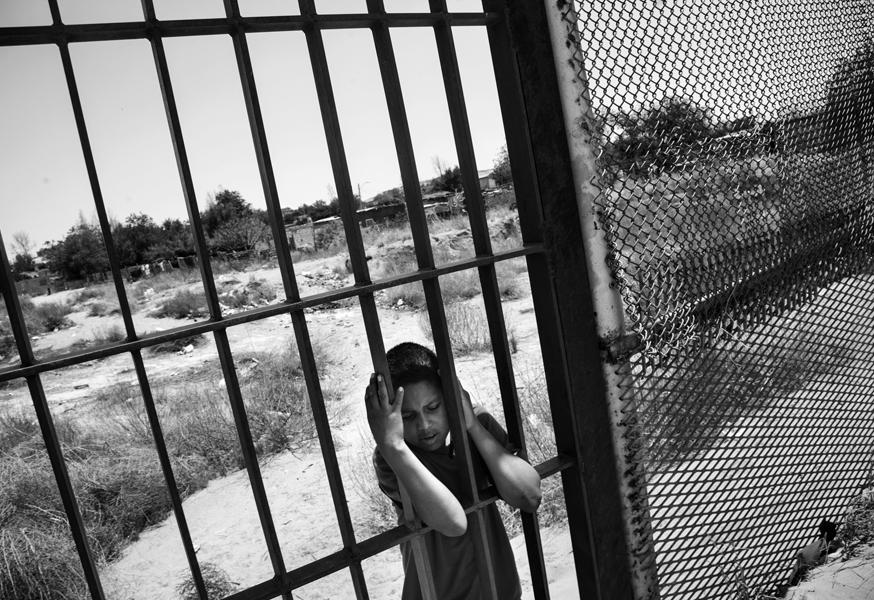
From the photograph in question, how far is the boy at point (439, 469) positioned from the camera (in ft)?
5.29

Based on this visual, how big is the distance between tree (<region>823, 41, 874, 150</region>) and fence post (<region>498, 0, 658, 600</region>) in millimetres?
1380

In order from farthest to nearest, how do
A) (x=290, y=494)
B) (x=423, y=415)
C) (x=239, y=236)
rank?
(x=239, y=236) < (x=290, y=494) < (x=423, y=415)

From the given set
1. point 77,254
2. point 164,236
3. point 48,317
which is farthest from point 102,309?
point 164,236

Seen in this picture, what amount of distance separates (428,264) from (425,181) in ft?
93.0

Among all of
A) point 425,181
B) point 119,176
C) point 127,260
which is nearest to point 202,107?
point 119,176

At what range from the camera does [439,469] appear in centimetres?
209

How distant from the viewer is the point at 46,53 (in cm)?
2277

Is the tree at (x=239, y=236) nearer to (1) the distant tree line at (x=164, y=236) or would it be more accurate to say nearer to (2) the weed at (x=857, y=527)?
(1) the distant tree line at (x=164, y=236)

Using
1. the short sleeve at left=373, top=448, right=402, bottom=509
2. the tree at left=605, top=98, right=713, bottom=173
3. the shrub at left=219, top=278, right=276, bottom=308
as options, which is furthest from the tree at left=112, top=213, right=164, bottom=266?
the tree at left=605, top=98, right=713, bottom=173

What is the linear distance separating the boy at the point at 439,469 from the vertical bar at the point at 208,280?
0.33m

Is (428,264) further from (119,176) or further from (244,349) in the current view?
(119,176)

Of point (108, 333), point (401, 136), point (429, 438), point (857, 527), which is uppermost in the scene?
point (401, 136)

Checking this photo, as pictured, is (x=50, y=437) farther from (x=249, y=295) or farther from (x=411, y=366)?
(x=249, y=295)

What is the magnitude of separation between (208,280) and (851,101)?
2615mm
